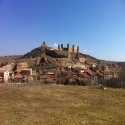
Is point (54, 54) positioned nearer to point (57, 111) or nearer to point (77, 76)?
point (77, 76)

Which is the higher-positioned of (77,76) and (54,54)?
(54,54)

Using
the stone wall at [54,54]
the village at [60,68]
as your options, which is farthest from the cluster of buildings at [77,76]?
the stone wall at [54,54]

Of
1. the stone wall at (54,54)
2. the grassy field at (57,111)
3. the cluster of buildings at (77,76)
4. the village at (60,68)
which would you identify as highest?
the stone wall at (54,54)

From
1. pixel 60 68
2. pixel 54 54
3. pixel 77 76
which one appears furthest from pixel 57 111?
pixel 54 54

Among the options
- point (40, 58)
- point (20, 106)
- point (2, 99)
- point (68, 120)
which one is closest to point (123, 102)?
point (68, 120)

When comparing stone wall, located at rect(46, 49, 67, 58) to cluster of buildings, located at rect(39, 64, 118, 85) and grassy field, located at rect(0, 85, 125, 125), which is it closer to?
cluster of buildings, located at rect(39, 64, 118, 85)

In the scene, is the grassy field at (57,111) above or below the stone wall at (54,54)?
below

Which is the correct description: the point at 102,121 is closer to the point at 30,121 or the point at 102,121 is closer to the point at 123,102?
the point at 30,121

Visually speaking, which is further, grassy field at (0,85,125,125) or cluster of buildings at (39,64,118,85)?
cluster of buildings at (39,64,118,85)

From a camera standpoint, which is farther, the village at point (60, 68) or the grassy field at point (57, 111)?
the village at point (60, 68)

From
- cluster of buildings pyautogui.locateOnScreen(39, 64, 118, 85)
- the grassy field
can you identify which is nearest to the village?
cluster of buildings pyautogui.locateOnScreen(39, 64, 118, 85)

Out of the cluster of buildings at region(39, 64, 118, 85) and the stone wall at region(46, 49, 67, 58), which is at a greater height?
the stone wall at region(46, 49, 67, 58)

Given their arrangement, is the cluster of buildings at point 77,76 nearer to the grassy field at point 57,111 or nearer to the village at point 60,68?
the village at point 60,68

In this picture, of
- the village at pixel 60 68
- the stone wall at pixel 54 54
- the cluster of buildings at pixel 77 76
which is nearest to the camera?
the cluster of buildings at pixel 77 76
